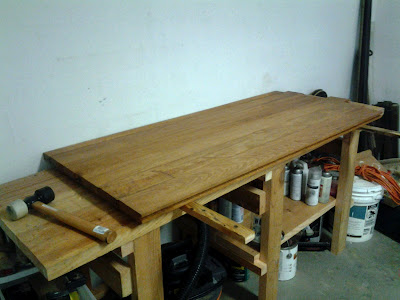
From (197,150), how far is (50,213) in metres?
0.52

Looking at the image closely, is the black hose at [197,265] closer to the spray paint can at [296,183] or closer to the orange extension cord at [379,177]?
the spray paint can at [296,183]

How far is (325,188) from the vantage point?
6.16ft

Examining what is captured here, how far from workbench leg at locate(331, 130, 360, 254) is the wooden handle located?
1.30 m

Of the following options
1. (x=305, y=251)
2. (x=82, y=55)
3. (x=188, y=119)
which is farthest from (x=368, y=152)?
(x=82, y=55)

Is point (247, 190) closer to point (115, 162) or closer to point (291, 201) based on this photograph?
point (115, 162)

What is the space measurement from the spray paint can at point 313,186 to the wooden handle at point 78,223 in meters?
1.20

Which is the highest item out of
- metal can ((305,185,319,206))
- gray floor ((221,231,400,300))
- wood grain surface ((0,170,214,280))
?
wood grain surface ((0,170,214,280))

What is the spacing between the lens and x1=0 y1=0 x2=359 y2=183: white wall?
1206 mm

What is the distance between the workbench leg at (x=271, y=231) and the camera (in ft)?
4.44

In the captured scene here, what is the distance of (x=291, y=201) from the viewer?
1.88 metres

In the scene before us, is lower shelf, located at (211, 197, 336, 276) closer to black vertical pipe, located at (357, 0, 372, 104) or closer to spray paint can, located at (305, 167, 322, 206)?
spray paint can, located at (305, 167, 322, 206)

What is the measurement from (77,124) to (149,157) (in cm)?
34

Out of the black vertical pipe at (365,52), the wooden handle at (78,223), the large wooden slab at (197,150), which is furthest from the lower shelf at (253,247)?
the black vertical pipe at (365,52)

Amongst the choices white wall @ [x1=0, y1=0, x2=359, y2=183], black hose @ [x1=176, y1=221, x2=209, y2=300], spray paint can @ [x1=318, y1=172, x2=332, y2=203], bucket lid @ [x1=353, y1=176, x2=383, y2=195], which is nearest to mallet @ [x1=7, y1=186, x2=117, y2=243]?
white wall @ [x1=0, y1=0, x2=359, y2=183]
